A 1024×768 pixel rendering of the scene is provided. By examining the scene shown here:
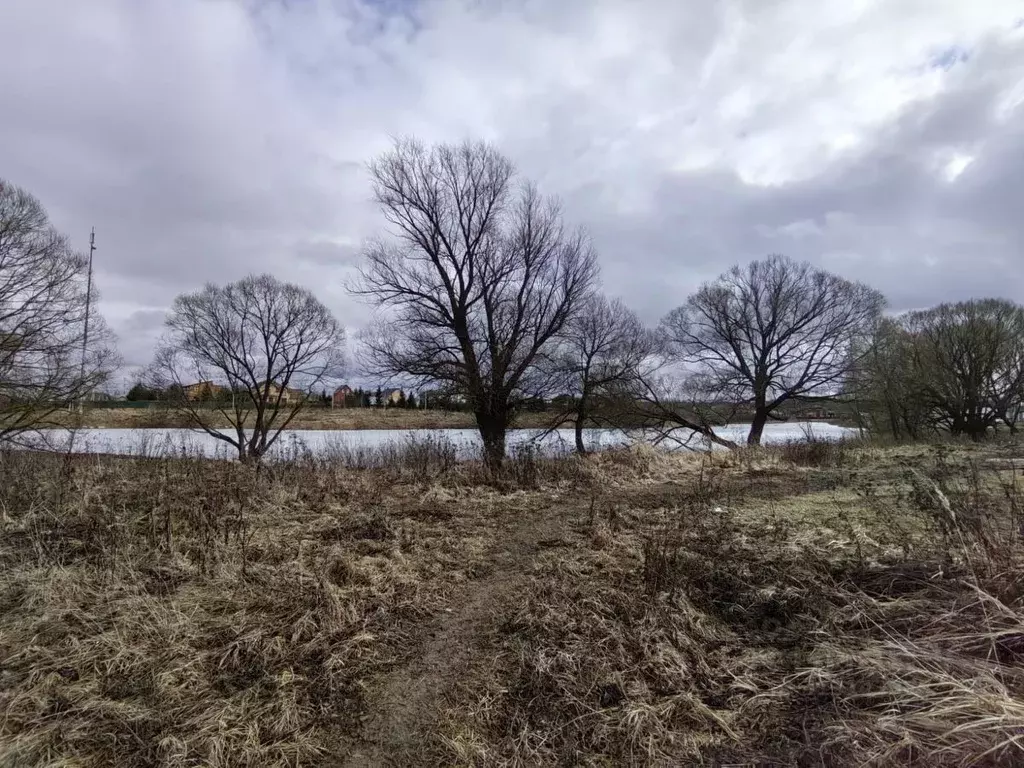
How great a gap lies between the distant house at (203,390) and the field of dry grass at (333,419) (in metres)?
1.34

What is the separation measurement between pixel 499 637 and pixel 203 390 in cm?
3281

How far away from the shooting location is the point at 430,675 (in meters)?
3.61

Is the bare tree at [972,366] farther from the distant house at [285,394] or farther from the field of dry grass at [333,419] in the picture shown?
the distant house at [285,394]

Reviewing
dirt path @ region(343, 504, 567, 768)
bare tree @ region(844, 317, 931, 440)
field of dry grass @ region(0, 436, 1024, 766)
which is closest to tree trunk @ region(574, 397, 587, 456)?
bare tree @ region(844, 317, 931, 440)

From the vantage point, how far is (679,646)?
3672 millimetres

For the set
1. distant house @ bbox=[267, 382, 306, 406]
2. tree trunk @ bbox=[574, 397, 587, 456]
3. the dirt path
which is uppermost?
distant house @ bbox=[267, 382, 306, 406]

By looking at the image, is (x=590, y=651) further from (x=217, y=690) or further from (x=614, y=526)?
(x=614, y=526)

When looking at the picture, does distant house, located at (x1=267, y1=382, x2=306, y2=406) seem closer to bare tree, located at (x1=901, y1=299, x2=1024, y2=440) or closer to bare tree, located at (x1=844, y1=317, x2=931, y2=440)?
bare tree, located at (x1=844, y1=317, x2=931, y2=440)

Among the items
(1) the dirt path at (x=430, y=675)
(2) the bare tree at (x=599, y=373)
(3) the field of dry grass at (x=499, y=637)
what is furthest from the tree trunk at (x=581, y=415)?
(1) the dirt path at (x=430, y=675)

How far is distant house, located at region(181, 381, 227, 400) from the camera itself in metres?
30.9

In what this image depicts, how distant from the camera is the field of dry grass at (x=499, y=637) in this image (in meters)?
2.83

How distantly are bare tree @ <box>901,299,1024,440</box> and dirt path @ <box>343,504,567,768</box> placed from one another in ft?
120

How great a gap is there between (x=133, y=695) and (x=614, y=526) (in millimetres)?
4913

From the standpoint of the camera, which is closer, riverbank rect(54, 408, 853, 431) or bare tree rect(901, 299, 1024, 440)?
riverbank rect(54, 408, 853, 431)
